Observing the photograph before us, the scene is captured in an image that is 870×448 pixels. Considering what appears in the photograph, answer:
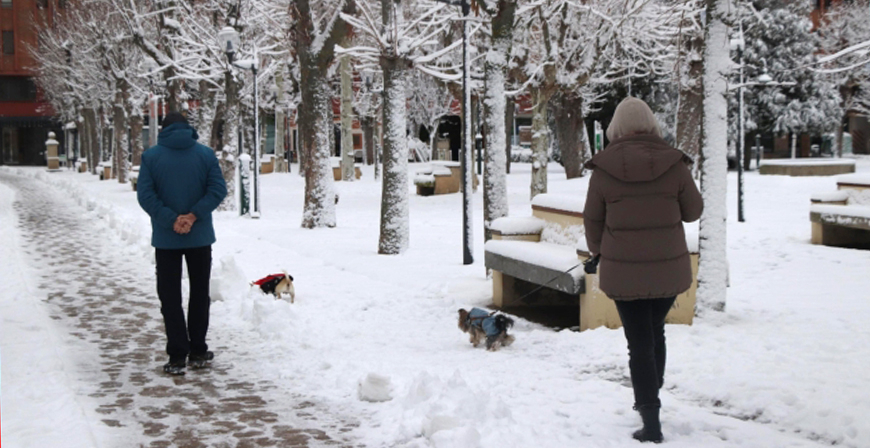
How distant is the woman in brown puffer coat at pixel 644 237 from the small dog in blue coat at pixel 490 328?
95.4 inches

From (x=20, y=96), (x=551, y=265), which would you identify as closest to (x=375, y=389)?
(x=551, y=265)

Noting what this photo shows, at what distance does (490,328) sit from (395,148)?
7.94 m

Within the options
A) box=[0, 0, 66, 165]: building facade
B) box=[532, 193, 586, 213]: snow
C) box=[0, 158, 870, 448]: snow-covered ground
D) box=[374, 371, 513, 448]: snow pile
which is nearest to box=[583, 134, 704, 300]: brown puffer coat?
box=[0, 158, 870, 448]: snow-covered ground

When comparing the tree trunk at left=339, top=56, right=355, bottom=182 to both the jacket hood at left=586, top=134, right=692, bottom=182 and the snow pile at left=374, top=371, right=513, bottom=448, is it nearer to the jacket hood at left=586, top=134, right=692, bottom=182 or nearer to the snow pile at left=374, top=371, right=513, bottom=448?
the snow pile at left=374, top=371, right=513, bottom=448

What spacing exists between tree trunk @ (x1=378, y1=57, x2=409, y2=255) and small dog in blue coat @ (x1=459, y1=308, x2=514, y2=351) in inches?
288

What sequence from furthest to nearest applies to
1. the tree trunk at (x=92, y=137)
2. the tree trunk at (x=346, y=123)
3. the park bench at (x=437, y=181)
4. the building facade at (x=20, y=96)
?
the building facade at (x=20, y=96)
the tree trunk at (x=92, y=137)
the tree trunk at (x=346, y=123)
the park bench at (x=437, y=181)

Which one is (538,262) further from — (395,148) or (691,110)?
(691,110)

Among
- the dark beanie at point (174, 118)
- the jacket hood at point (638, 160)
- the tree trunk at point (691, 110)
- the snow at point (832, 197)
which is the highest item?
the tree trunk at point (691, 110)

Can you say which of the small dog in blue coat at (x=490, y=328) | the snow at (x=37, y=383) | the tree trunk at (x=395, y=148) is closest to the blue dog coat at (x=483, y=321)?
the small dog in blue coat at (x=490, y=328)

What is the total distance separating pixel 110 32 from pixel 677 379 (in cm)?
3597

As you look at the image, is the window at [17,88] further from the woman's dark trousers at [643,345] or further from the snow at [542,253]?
the woman's dark trousers at [643,345]

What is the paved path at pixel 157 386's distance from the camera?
532 cm

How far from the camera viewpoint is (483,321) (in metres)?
7.45

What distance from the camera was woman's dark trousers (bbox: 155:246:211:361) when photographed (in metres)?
6.86
